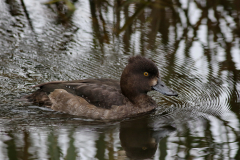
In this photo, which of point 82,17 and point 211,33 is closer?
point 211,33

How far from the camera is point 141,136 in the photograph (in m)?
5.14

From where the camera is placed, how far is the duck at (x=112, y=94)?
592cm

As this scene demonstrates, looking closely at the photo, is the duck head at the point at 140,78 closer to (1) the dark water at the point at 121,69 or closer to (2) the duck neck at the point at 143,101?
(2) the duck neck at the point at 143,101

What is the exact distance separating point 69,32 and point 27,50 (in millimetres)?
1221

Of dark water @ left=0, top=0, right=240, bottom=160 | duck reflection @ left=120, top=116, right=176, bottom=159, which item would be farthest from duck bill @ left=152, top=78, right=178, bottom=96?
duck reflection @ left=120, top=116, right=176, bottom=159

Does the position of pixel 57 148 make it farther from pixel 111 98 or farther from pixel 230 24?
pixel 230 24

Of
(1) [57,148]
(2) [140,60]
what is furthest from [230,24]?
(1) [57,148]

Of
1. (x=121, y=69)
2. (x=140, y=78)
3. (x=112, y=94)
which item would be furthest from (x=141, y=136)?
(x=121, y=69)

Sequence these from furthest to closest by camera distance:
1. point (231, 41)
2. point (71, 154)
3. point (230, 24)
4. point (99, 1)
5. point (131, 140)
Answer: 1. point (99, 1)
2. point (230, 24)
3. point (231, 41)
4. point (131, 140)
5. point (71, 154)

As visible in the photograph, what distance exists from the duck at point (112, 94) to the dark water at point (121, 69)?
215mm

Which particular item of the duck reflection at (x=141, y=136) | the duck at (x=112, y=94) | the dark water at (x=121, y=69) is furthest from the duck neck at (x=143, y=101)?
the duck reflection at (x=141, y=136)

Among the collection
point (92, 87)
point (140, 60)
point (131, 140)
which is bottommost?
point (131, 140)

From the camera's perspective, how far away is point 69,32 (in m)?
8.58

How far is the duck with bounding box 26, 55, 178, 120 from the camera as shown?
5.92 meters
